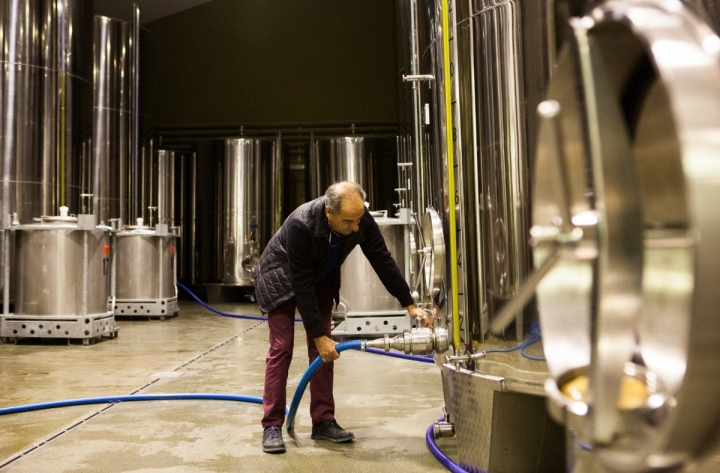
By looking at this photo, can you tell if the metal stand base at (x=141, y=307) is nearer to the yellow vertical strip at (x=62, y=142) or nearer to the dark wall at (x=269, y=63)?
the yellow vertical strip at (x=62, y=142)

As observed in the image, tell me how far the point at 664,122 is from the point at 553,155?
132 millimetres

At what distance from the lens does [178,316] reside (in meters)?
8.67

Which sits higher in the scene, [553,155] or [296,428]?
[553,155]

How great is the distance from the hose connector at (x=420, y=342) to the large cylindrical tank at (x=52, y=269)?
4310 mm

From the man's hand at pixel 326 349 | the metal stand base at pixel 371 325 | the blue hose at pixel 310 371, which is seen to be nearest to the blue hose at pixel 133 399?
the blue hose at pixel 310 371

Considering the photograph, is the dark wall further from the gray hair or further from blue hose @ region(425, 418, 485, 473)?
blue hose @ region(425, 418, 485, 473)

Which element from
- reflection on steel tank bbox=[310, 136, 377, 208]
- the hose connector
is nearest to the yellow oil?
the hose connector

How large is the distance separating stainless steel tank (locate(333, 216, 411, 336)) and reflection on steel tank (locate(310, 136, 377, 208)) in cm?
380

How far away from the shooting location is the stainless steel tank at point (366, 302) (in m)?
5.99

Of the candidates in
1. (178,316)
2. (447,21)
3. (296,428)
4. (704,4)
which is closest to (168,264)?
(178,316)

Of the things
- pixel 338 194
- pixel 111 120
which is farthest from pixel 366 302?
pixel 111 120

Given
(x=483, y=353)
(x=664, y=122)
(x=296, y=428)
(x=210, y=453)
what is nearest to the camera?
(x=664, y=122)

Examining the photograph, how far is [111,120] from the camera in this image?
882 centimetres

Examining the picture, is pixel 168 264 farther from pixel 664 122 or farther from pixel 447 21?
pixel 664 122
